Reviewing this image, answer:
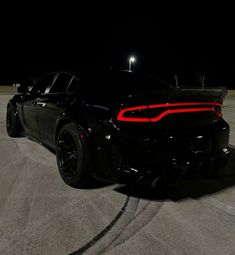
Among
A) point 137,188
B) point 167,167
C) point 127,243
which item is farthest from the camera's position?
point 137,188

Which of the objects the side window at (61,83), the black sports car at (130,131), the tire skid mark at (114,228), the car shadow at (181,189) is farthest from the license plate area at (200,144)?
the side window at (61,83)

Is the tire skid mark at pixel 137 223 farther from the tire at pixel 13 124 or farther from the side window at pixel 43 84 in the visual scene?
the tire at pixel 13 124

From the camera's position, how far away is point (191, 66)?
62.2 m

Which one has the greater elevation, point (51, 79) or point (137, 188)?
point (51, 79)

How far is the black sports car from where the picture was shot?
3.21 metres

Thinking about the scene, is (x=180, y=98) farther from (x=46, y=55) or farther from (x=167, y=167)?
(x=46, y=55)

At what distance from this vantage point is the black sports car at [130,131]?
3.21 metres

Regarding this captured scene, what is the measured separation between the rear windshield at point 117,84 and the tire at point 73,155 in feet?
1.60

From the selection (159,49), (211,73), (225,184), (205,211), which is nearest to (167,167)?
(205,211)

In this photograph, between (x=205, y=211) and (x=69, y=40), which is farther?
(x=69, y=40)

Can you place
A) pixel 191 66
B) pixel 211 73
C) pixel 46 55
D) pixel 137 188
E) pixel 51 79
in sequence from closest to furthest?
1. pixel 137 188
2. pixel 51 79
3. pixel 211 73
4. pixel 191 66
5. pixel 46 55

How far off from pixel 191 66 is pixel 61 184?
6110cm

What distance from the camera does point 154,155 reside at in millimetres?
3209

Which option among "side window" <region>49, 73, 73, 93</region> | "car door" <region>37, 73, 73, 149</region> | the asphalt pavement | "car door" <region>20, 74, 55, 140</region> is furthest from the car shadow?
"car door" <region>20, 74, 55, 140</region>
